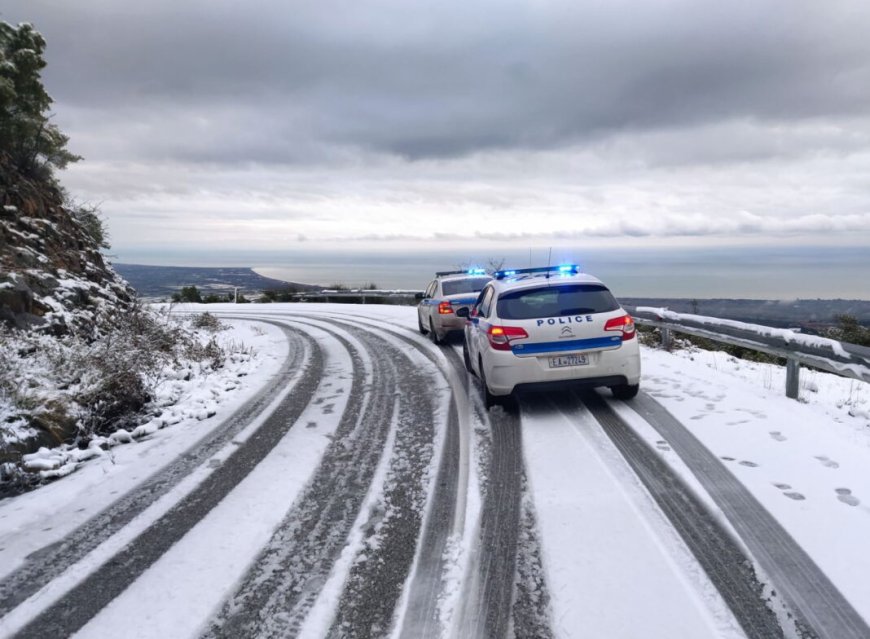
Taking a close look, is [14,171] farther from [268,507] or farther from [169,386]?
[268,507]

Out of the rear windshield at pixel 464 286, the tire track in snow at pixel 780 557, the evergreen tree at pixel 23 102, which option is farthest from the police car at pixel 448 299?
the evergreen tree at pixel 23 102

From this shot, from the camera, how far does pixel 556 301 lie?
6.55 meters

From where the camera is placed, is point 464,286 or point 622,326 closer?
point 622,326

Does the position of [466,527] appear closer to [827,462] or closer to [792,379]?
[827,462]

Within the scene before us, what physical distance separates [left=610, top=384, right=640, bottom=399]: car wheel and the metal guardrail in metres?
2.02

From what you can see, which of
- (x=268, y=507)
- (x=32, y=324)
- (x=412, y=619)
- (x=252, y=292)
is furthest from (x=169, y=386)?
(x=252, y=292)

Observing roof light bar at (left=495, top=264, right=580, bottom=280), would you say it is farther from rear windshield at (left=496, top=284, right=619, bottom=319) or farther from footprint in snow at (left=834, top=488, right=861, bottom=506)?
footprint in snow at (left=834, top=488, right=861, bottom=506)

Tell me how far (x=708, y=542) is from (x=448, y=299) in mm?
9035

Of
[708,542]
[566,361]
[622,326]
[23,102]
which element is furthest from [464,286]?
[23,102]

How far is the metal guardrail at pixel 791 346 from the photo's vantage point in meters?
5.74

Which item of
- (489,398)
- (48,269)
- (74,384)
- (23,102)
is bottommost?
(489,398)

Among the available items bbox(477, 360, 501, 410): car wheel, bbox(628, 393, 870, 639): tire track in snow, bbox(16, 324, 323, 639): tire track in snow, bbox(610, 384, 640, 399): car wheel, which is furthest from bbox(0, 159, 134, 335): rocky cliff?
bbox(628, 393, 870, 639): tire track in snow

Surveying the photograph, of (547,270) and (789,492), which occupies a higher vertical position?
(547,270)

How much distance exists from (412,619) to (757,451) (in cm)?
387
